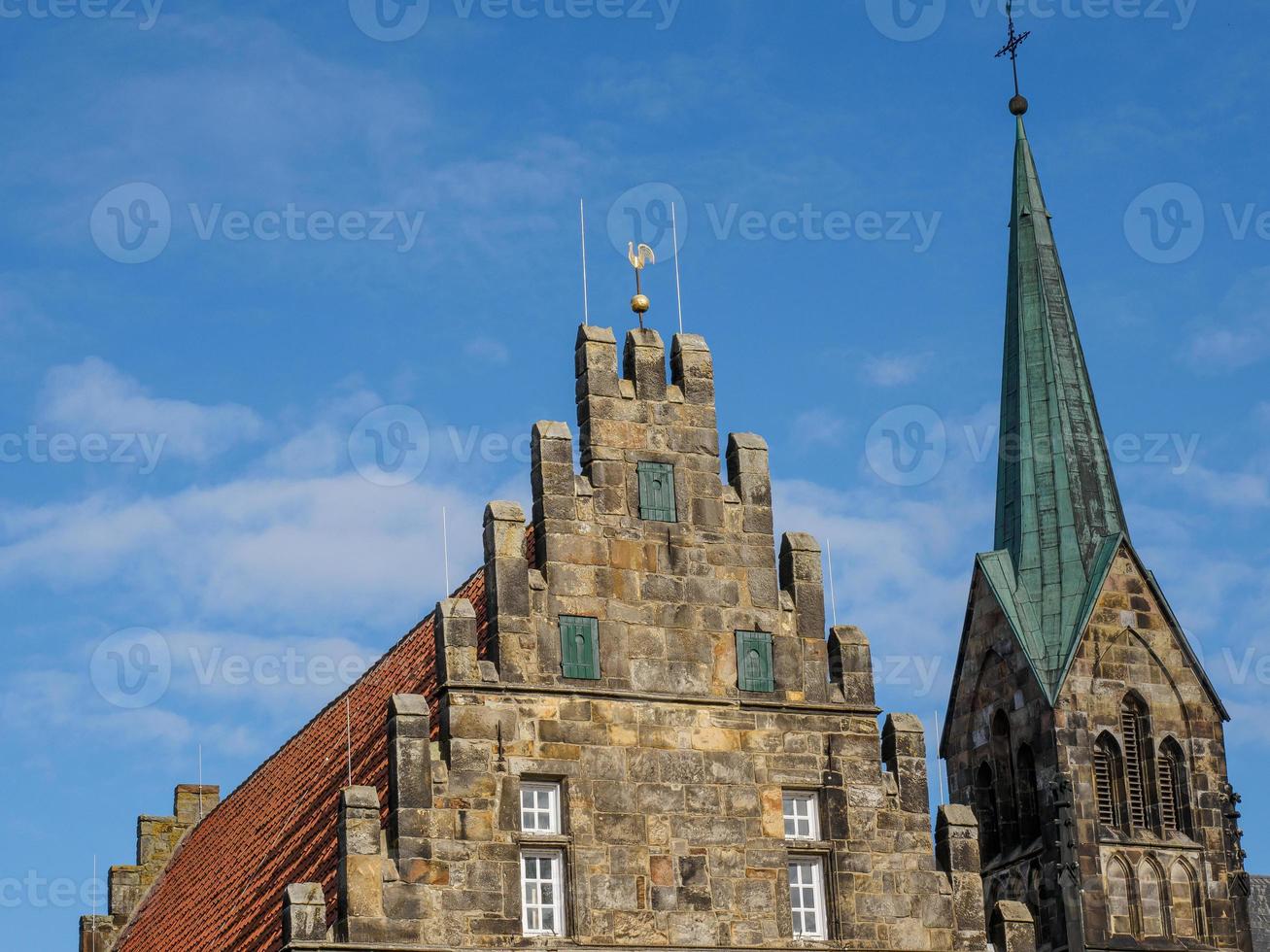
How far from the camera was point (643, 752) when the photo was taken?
29.5 m

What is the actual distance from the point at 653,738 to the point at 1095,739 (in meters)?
19.8

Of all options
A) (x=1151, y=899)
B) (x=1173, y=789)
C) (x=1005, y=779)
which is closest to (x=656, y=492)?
(x=1151, y=899)

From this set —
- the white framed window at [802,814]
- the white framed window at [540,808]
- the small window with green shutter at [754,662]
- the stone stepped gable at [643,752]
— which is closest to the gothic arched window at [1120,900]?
the stone stepped gable at [643,752]

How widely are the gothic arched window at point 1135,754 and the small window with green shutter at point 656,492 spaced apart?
64.5ft

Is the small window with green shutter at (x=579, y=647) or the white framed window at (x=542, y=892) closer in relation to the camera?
the white framed window at (x=542, y=892)

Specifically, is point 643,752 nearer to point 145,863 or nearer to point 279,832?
point 279,832

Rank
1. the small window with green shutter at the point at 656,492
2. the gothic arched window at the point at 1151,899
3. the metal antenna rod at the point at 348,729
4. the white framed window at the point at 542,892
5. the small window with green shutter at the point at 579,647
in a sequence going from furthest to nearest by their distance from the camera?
1. the gothic arched window at the point at 1151,899
2. the metal antenna rod at the point at 348,729
3. the small window with green shutter at the point at 656,492
4. the small window with green shutter at the point at 579,647
5. the white framed window at the point at 542,892

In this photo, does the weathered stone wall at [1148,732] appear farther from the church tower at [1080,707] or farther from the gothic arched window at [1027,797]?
the gothic arched window at [1027,797]

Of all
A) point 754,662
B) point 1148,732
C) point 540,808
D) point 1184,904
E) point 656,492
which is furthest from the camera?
point 1148,732

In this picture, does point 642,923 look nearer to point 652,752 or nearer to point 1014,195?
point 652,752

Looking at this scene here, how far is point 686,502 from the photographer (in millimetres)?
30688

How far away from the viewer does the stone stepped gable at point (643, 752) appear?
92.2ft

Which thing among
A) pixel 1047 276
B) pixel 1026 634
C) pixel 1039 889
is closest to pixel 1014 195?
pixel 1047 276

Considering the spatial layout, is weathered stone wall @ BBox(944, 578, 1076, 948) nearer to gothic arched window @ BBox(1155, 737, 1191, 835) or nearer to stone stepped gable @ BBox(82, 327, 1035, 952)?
gothic arched window @ BBox(1155, 737, 1191, 835)
